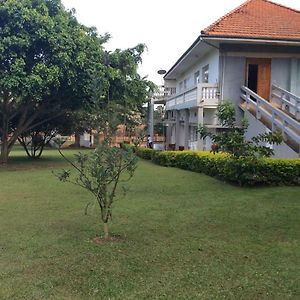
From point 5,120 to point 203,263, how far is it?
54.0 ft

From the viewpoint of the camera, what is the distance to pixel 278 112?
13.0 meters

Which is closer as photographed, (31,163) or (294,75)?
(294,75)

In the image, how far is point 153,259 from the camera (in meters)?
5.22

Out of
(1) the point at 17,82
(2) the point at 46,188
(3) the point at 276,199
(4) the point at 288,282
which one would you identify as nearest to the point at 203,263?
(4) the point at 288,282

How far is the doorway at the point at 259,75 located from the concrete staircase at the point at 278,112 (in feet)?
1.11

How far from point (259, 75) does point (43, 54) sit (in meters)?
8.89

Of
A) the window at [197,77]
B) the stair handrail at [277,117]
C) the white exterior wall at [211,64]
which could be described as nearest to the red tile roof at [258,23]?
the white exterior wall at [211,64]

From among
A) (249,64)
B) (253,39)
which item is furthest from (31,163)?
(253,39)

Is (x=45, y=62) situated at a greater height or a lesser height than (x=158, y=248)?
greater

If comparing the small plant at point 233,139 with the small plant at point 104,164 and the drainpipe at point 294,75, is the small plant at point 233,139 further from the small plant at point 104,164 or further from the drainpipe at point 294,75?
the drainpipe at point 294,75

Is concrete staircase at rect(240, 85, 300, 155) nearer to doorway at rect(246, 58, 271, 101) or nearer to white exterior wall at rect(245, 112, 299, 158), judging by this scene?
white exterior wall at rect(245, 112, 299, 158)

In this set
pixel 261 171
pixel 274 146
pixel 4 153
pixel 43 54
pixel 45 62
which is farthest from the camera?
pixel 4 153

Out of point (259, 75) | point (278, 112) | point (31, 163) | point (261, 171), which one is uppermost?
point (259, 75)

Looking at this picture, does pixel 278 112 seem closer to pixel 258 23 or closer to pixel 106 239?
pixel 258 23
